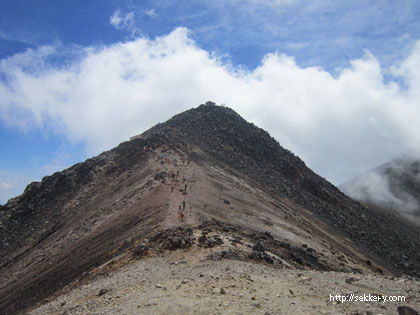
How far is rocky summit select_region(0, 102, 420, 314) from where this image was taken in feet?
35.7

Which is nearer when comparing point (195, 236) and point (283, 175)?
point (195, 236)

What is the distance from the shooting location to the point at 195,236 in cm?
1599

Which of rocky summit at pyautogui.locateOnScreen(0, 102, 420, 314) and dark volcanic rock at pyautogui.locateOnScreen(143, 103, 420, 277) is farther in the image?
dark volcanic rock at pyautogui.locateOnScreen(143, 103, 420, 277)

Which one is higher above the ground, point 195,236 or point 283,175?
point 283,175

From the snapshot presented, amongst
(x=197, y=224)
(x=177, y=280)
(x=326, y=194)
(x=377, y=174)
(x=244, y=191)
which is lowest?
(x=177, y=280)

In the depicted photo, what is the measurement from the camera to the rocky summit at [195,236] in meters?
10.9

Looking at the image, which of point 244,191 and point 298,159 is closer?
point 244,191

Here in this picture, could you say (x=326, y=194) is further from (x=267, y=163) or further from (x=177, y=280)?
(x=177, y=280)

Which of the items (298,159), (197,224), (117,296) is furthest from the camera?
(298,159)

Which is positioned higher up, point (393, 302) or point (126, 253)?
point (126, 253)

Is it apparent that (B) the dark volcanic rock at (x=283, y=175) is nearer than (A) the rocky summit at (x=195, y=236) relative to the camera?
No

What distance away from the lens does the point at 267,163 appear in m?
45.2

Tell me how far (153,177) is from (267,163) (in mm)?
21299

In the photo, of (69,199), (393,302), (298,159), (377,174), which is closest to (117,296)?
(393,302)
